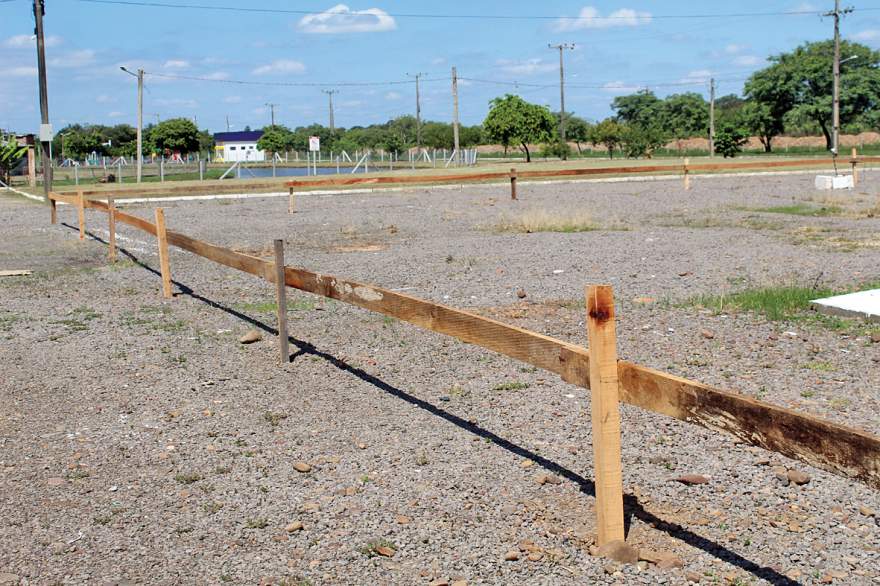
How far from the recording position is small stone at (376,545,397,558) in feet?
14.5

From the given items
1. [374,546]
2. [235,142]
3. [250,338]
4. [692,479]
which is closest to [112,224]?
[250,338]

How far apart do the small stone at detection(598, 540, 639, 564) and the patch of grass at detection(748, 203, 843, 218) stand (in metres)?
19.7

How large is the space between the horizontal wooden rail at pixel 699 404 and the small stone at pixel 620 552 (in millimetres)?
619

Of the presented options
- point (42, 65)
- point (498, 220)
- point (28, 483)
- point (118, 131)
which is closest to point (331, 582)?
point (28, 483)

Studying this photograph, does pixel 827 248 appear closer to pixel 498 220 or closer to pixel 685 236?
pixel 685 236

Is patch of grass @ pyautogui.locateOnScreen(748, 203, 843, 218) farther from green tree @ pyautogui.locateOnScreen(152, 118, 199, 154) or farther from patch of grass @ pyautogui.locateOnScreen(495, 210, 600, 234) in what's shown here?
green tree @ pyautogui.locateOnScreen(152, 118, 199, 154)

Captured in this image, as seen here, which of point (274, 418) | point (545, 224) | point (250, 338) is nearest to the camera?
point (274, 418)

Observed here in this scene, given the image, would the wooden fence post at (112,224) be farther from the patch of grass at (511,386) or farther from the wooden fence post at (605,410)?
the wooden fence post at (605,410)

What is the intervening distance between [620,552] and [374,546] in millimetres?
1111

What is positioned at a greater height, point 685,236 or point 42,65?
point 42,65

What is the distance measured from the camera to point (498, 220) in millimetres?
22594

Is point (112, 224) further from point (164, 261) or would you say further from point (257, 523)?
point (257, 523)

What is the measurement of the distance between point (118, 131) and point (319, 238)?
160m

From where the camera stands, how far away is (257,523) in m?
4.81
